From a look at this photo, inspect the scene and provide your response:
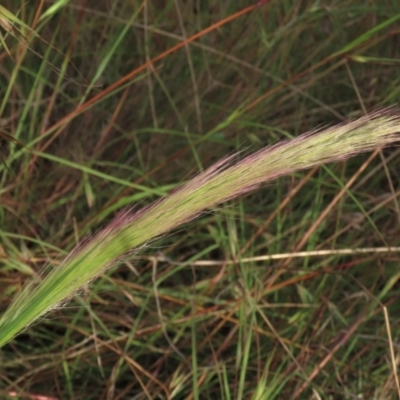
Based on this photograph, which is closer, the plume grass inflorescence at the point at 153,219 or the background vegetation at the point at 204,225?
the plume grass inflorescence at the point at 153,219

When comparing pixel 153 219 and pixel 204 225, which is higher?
pixel 153 219

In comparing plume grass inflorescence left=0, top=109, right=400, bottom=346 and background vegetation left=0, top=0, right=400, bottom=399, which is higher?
plume grass inflorescence left=0, top=109, right=400, bottom=346

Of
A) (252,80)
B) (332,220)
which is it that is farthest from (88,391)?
(252,80)

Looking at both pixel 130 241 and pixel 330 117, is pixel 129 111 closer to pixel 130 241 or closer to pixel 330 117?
pixel 330 117

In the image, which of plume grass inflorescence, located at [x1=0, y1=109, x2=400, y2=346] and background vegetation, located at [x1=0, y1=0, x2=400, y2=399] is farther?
background vegetation, located at [x1=0, y1=0, x2=400, y2=399]

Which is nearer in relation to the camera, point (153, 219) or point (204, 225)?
point (153, 219)
